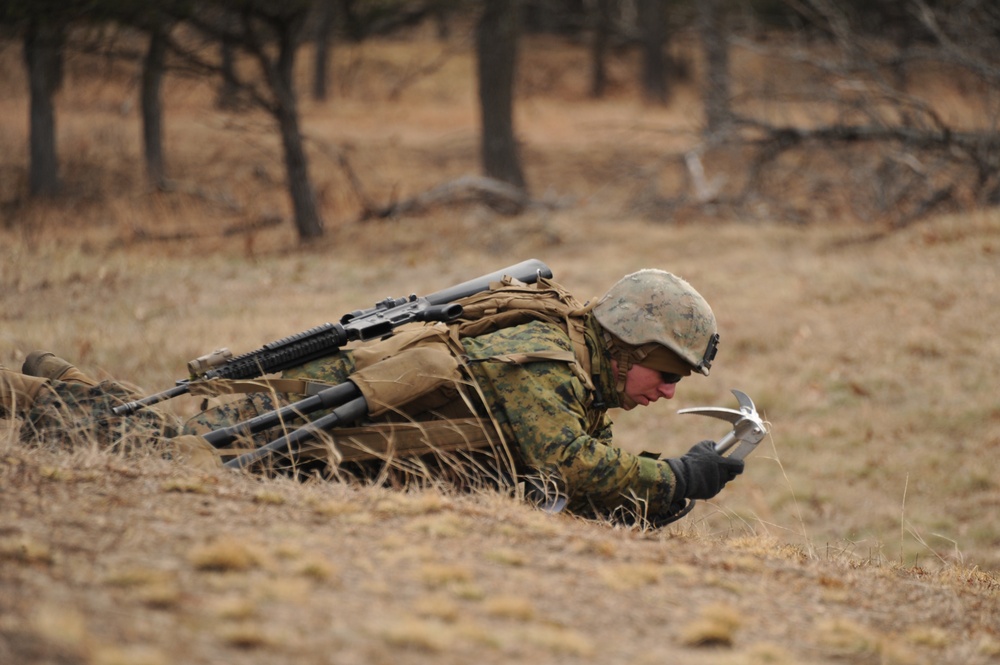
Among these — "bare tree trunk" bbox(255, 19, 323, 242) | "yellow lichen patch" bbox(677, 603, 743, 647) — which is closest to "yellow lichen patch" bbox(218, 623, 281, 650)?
"yellow lichen patch" bbox(677, 603, 743, 647)

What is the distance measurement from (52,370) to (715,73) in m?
15.9

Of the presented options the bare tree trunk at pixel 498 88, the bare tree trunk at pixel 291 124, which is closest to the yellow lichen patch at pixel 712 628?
the bare tree trunk at pixel 291 124

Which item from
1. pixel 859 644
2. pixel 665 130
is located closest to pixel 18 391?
pixel 859 644

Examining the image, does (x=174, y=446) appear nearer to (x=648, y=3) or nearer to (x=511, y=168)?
(x=511, y=168)

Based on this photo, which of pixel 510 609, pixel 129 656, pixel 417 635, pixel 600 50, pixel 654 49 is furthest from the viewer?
pixel 600 50

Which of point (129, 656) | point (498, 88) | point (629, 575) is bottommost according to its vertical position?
point (629, 575)

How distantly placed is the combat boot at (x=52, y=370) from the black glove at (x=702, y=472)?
249 cm

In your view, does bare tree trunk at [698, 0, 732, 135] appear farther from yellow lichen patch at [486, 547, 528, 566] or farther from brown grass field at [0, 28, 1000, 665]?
yellow lichen patch at [486, 547, 528, 566]

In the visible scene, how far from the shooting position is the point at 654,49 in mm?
27594

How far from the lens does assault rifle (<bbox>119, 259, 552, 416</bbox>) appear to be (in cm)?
422

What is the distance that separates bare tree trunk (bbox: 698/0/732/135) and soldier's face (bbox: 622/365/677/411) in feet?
30.8

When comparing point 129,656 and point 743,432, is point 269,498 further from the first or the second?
point 743,432

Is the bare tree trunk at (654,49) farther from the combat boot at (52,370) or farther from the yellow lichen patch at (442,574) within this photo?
the yellow lichen patch at (442,574)

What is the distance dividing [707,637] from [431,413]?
67.0 inches
